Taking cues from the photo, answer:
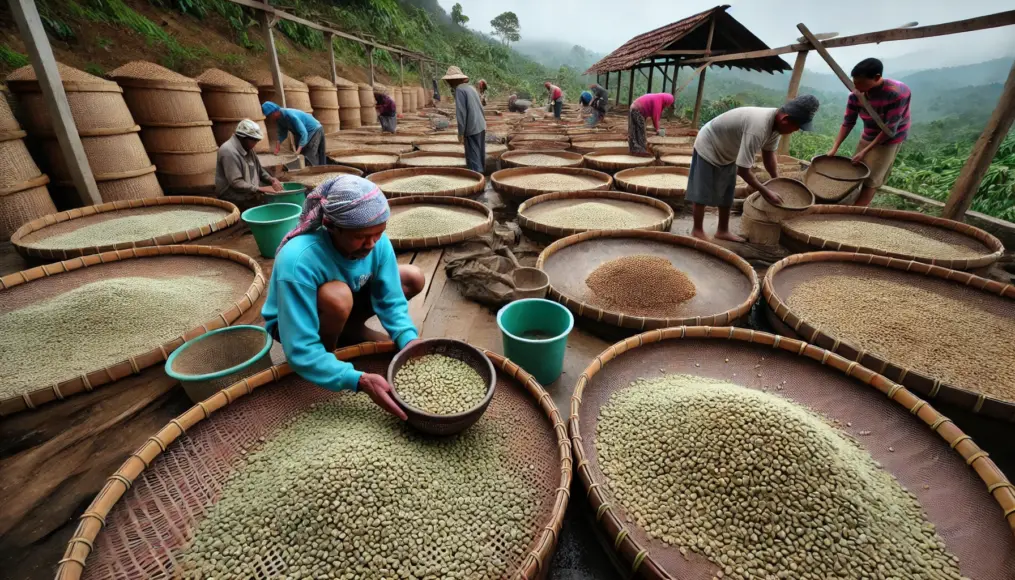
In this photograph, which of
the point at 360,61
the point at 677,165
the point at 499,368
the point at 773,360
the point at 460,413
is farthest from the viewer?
the point at 360,61

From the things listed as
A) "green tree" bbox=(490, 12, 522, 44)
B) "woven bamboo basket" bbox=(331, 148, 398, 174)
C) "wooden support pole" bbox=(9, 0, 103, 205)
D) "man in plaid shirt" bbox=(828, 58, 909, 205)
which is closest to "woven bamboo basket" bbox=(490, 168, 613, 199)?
"woven bamboo basket" bbox=(331, 148, 398, 174)

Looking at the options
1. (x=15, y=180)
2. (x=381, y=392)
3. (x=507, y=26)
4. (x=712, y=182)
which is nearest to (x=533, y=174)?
(x=712, y=182)

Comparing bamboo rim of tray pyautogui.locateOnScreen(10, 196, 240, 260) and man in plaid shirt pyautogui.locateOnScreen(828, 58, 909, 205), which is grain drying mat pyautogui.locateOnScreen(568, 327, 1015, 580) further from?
man in plaid shirt pyautogui.locateOnScreen(828, 58, 909, 205)

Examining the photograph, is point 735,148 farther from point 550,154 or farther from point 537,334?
point 550,154

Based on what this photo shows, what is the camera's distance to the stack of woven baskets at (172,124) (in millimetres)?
3793

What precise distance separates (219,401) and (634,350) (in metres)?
1.52

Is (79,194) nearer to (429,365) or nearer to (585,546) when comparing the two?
(429,365)

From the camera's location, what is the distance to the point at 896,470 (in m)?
1.36

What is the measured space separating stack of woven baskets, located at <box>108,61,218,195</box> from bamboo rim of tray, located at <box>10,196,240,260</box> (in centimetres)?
84

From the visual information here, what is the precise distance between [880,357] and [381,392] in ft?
6.11

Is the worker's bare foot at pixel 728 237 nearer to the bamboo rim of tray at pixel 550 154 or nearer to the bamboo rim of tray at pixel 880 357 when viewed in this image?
the bamboo rim of tray at pixel 880 357

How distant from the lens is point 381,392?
1.28 m

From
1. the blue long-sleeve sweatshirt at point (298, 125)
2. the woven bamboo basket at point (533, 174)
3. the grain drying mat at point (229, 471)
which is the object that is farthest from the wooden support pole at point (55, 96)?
the woven bamboo basket at point (533, 174)

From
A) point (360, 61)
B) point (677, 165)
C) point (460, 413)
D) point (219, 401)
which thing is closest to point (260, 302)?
point (219, 401)
